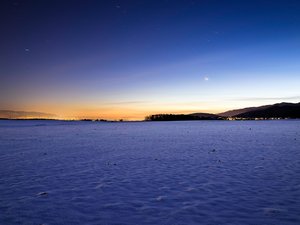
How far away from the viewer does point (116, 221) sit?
671cm

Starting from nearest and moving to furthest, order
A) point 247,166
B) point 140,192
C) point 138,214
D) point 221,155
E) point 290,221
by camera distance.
→ point 290,221 → point 138,214 → point 140,192 → point 247,166 → point 221,155

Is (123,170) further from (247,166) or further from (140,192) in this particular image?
(247,166)

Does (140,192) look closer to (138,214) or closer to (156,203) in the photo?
(156,203)

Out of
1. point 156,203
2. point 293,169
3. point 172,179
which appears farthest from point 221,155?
point 156,203

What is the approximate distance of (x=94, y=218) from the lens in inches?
272

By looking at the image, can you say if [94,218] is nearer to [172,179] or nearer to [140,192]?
[140,192]

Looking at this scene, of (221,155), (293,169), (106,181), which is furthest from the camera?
(221,155)

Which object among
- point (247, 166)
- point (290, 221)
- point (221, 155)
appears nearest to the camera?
point (290, 221)

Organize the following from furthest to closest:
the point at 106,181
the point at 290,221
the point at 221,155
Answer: the point at 221,155
the point at 106,181
the point at 290,221

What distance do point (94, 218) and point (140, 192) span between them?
8.36 feet

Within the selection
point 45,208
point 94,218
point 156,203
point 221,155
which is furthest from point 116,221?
point 221,155

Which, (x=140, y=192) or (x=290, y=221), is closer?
(x=290, y=221)

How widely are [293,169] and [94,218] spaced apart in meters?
10.2

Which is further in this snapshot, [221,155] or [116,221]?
[221,155]
